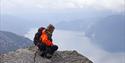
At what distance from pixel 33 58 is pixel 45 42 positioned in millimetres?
1584

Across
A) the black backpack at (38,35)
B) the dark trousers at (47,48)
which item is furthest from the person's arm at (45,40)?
the black backpack at (38,35)


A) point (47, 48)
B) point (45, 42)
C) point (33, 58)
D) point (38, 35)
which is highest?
point (38, 35)

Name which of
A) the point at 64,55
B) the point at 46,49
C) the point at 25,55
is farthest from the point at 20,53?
the point at 64,55

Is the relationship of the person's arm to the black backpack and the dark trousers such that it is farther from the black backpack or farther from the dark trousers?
the black backpack

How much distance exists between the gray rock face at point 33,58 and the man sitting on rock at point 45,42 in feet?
1.67

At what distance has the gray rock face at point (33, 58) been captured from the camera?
2291 cm

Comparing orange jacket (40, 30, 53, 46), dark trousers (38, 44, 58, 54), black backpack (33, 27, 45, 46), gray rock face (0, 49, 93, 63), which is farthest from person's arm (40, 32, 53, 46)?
gray rock face (0, 49, 93, 63)

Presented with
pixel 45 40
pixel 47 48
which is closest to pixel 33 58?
pixel 47 48

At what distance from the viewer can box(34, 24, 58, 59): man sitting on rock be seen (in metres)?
22.7

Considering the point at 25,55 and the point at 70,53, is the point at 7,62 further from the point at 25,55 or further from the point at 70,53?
the point at 70,53

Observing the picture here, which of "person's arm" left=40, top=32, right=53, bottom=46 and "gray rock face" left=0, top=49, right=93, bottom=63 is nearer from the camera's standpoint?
"person's arm" left=40, top=32, right=53, bottom=46

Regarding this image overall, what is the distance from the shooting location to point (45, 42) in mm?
23016

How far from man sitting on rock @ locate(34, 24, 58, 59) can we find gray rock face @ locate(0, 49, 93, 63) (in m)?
0.51

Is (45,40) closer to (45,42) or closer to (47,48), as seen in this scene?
(45,42)
